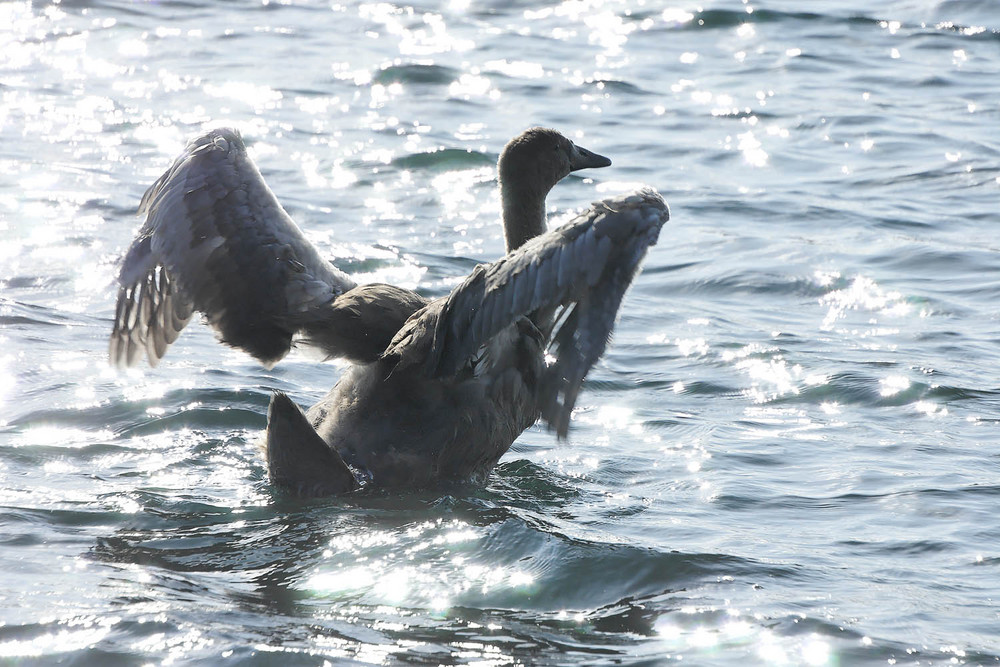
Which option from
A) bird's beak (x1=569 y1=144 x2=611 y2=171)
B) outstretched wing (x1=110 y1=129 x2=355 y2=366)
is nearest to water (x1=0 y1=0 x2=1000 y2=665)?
outstretched wing (x1=110 y1=129 x2=355 y2=366)

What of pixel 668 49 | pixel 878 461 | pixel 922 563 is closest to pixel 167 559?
pixel 922 563

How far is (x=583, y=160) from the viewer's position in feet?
25.3

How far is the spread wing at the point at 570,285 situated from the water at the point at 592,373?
2.36 feet

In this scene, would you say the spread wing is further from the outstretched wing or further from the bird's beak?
the bird's beak

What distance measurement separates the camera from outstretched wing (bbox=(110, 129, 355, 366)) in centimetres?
637

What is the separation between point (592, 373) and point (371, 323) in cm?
225

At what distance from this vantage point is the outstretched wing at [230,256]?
6.37 meters

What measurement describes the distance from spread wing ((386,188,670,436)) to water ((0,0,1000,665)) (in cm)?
72

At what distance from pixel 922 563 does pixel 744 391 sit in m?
2.45

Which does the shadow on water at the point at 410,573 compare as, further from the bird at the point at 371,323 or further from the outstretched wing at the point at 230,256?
the outstretched wing at the point at 230,256

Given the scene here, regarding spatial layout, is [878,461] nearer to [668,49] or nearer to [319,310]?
[319,310]

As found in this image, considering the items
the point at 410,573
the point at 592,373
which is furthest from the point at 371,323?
the point at 592,373

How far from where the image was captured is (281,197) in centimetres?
1117

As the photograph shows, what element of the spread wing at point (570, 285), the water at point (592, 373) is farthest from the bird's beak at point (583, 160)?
the spread wing at point (570, 285)
